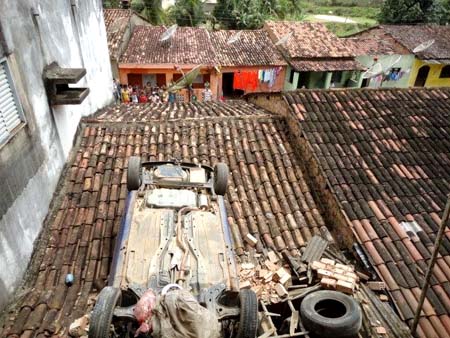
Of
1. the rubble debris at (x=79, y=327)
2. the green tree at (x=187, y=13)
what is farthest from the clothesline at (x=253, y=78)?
the rubble debris at (x=79, y=327)

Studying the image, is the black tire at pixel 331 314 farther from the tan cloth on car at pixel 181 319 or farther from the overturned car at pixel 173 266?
the tan cloth on car at pixel 181 319

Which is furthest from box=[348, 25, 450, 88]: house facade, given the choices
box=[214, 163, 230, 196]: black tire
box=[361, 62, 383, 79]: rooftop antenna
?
box=[214, 163, 230, 196]: black tire

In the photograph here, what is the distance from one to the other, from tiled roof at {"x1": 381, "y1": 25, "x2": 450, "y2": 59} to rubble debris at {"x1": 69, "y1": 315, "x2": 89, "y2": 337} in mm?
28737

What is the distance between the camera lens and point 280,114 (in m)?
10.1

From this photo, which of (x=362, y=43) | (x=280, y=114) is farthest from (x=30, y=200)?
(x=362, y=43)

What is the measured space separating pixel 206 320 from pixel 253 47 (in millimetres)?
24271

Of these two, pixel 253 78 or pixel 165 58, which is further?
pixel 253 78

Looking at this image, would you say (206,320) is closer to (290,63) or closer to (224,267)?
(224,267)

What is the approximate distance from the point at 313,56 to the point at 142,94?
12367 mm

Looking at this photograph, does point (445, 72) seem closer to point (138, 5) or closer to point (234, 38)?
point (234, 38)

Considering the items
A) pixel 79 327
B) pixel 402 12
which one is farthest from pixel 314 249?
pixel 402 12

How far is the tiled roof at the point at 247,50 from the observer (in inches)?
947

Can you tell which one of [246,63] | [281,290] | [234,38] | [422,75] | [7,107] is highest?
[7,107]

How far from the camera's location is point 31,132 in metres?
6.16
